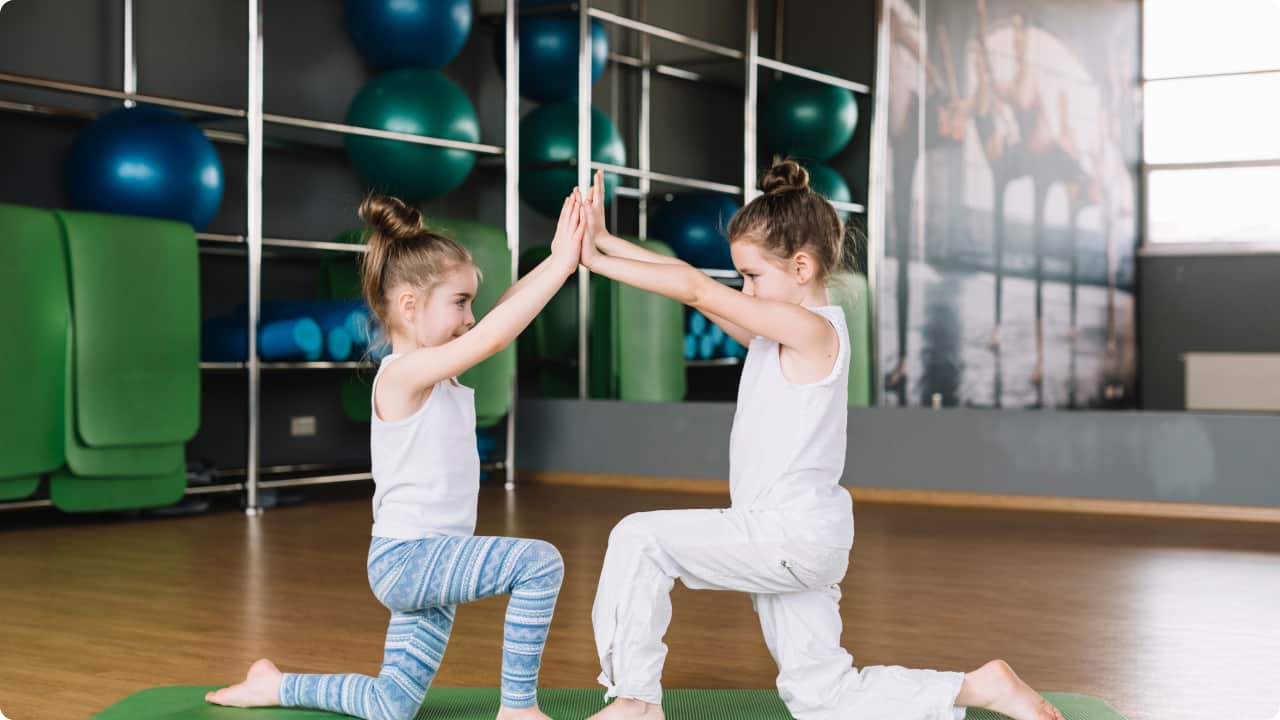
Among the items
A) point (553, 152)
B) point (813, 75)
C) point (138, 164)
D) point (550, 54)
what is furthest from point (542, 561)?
point (813, 75)

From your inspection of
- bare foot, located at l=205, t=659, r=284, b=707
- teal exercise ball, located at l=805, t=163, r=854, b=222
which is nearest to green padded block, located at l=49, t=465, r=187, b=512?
bare foot, located at l=205, t=659, r=284, b=707

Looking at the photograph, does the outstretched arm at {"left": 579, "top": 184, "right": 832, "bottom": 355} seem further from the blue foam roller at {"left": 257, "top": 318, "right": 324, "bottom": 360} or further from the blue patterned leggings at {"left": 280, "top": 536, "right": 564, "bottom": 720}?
the blue foam roller at {"left": 257, "top": 318, "right": 324, "bottom": 360}

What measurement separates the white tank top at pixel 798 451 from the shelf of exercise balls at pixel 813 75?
4.84 meters

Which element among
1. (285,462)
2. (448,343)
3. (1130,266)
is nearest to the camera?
(448,343)

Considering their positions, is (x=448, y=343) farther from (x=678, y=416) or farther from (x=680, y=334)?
(x=680, y=334)

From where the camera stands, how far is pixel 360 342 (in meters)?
4.73

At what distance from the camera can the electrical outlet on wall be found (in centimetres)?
531

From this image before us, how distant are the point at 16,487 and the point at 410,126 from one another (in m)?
1.75

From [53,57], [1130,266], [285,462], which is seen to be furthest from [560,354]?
[1130,266]

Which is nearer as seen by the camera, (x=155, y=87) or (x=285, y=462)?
(x=155, y=87)

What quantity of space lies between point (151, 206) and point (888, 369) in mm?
3712

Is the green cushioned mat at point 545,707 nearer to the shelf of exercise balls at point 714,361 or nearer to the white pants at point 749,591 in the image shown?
the white pants at point 749,591

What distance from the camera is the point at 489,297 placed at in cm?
498

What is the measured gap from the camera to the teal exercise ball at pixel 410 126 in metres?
4.86
